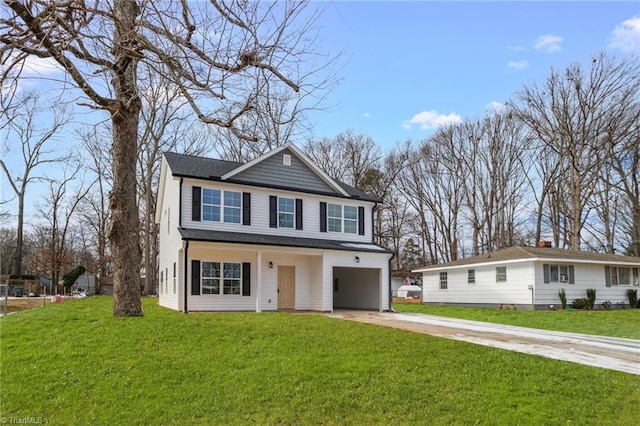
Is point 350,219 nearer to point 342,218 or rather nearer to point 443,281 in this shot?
point 342,218

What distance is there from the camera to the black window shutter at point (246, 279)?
19.0 metres

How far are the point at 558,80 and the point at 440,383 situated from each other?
30.5 metres

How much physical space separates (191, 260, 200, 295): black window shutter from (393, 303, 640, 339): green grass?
11.4 metres

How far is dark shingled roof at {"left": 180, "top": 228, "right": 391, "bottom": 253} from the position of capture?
57.2 ft

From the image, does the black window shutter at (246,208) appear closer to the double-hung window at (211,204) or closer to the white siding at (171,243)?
the double-hung window at (211,204)

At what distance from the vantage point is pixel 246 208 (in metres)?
19.9

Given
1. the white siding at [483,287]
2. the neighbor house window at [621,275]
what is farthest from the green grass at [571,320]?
the neighbor house window at [621,275]

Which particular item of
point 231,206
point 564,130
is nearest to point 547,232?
point 564,130

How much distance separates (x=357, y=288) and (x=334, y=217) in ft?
13.4

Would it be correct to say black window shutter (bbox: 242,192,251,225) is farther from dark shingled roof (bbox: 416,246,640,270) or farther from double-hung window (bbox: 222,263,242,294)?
dark shingled roof (bbox: 416,246,640,270)

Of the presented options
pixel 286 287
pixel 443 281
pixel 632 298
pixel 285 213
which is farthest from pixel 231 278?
pixel 632 298

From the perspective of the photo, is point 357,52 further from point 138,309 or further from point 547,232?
point 547,232

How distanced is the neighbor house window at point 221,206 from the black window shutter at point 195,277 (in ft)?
6.16

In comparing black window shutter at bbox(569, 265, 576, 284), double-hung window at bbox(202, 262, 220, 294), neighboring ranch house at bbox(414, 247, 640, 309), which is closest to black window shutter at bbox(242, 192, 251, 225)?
double-hung window at bbox(202, 262, 220, 294)
